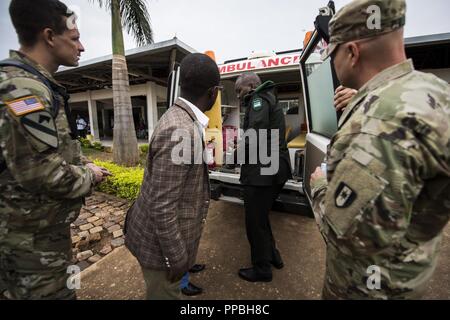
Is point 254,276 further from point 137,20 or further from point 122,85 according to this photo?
point 137,20

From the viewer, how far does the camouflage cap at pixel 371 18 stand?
0.82 metres

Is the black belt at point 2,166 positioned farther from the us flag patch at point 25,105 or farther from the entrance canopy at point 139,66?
the entrance canopy at point 139,66

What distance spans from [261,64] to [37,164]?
132 inches

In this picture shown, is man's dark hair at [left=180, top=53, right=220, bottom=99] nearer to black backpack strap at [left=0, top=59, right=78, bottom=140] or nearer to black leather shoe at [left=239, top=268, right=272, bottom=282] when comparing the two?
black backpack strap at [left=0, top=59, right=78, bottom=140]

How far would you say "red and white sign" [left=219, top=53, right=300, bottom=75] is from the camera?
3365 mm

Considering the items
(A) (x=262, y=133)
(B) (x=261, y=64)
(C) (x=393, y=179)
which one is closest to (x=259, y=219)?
(A) (x=262, y=133)

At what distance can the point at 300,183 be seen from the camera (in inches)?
107

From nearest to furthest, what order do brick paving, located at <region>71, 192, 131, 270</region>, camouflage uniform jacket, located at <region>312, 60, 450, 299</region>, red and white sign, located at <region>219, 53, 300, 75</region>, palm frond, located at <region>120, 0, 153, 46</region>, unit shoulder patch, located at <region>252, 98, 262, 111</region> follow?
camouflage uniform jacket, located at <region>312, 60, 450, 299</region> → unit shoulder patch, located at <region>252, 98, 262, 111</region> → brick paving, located at <region>71, 192, 131, 270</region> → red and white sign, located at <region>219, 53, 300, 75</region> → palm frond, located at <region>120, 0, 153, 46</region>

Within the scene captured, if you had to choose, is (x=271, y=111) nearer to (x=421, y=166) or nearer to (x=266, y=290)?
(x=421, y=166)

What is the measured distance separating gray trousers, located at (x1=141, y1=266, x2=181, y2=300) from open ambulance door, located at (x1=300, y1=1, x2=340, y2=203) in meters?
1.34

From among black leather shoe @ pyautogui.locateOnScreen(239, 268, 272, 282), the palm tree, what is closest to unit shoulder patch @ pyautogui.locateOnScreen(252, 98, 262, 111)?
black leather shoe @ pyautogui.locateOnScreen(239, 268, 272, 282)

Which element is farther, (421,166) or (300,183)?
(300,183)
